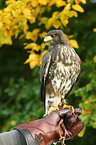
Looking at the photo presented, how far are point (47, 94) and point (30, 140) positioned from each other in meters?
0.82

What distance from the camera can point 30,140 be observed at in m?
1.76

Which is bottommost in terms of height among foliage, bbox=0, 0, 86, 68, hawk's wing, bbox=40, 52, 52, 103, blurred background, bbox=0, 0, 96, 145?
blurred background, bbox=0, 0, 96, 145

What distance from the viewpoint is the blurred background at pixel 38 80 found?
3.18 m

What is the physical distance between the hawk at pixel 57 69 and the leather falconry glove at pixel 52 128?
1.18ft

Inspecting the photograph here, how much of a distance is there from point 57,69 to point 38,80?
1665mm

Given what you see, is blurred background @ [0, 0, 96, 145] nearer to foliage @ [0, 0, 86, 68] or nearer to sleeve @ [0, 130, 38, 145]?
foliage @ [0, 0, 86, 68]

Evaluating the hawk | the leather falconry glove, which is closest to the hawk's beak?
the hawk

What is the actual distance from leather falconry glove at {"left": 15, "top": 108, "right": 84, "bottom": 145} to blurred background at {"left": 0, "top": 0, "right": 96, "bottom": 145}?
881mm

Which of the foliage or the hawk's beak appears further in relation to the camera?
the foliage

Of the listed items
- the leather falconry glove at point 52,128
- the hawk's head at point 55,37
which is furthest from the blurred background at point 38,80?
the leather falconry glove at point 52,128

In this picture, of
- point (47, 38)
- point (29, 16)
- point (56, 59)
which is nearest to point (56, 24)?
point (29, 16)

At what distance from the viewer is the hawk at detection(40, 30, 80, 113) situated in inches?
90.3

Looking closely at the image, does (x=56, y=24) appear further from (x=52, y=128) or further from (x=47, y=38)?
(x=52, y=128)

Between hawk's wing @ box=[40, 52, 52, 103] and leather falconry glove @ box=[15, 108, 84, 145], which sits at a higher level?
hawk's wing @ box=[40, 52, 52, 103]
